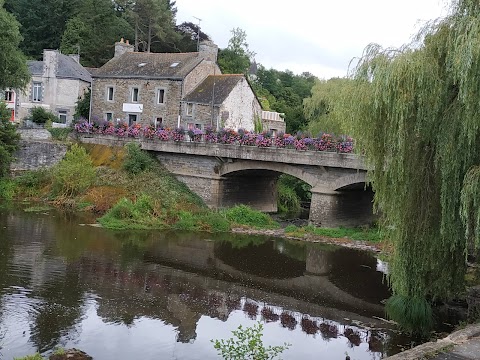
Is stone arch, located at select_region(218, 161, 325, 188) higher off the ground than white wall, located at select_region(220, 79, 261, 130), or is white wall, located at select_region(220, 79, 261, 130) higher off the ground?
white wall, located at select_region(220, 79, 261, 130)

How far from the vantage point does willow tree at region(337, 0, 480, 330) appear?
425 inches

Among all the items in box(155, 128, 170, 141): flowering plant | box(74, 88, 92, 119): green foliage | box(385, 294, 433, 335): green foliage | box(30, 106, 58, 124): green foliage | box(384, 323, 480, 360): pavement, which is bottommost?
box(385, 294, 433, 335): green foliage

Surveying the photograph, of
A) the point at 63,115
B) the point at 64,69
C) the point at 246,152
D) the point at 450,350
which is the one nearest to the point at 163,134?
the point at 246,152

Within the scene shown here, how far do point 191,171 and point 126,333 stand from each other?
1901 centimetres

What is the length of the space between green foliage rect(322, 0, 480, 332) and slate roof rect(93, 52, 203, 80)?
2551cm

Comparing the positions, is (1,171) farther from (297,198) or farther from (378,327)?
(378,327)

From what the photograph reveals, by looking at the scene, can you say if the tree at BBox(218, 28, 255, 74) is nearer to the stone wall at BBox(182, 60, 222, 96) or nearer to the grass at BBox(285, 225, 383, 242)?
the stone wall at BBox(182, 60, 222, 96)

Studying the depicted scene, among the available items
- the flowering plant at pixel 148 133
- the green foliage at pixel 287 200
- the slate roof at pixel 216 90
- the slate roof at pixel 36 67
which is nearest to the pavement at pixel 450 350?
the flowering plant at pixel 148 133

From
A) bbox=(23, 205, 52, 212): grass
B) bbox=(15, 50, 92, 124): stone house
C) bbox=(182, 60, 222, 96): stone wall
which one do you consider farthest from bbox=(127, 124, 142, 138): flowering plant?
bbox=(15, 50, 92, 124): stone house

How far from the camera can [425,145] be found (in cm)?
1165

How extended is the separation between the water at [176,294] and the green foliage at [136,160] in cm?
703

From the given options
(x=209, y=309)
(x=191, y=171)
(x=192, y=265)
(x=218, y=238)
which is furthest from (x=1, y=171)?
(x=209, y=309)

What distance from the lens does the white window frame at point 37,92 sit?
44938 millimetres

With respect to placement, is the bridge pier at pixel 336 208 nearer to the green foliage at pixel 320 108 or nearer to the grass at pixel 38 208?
the green foliage at pixel 320 108
